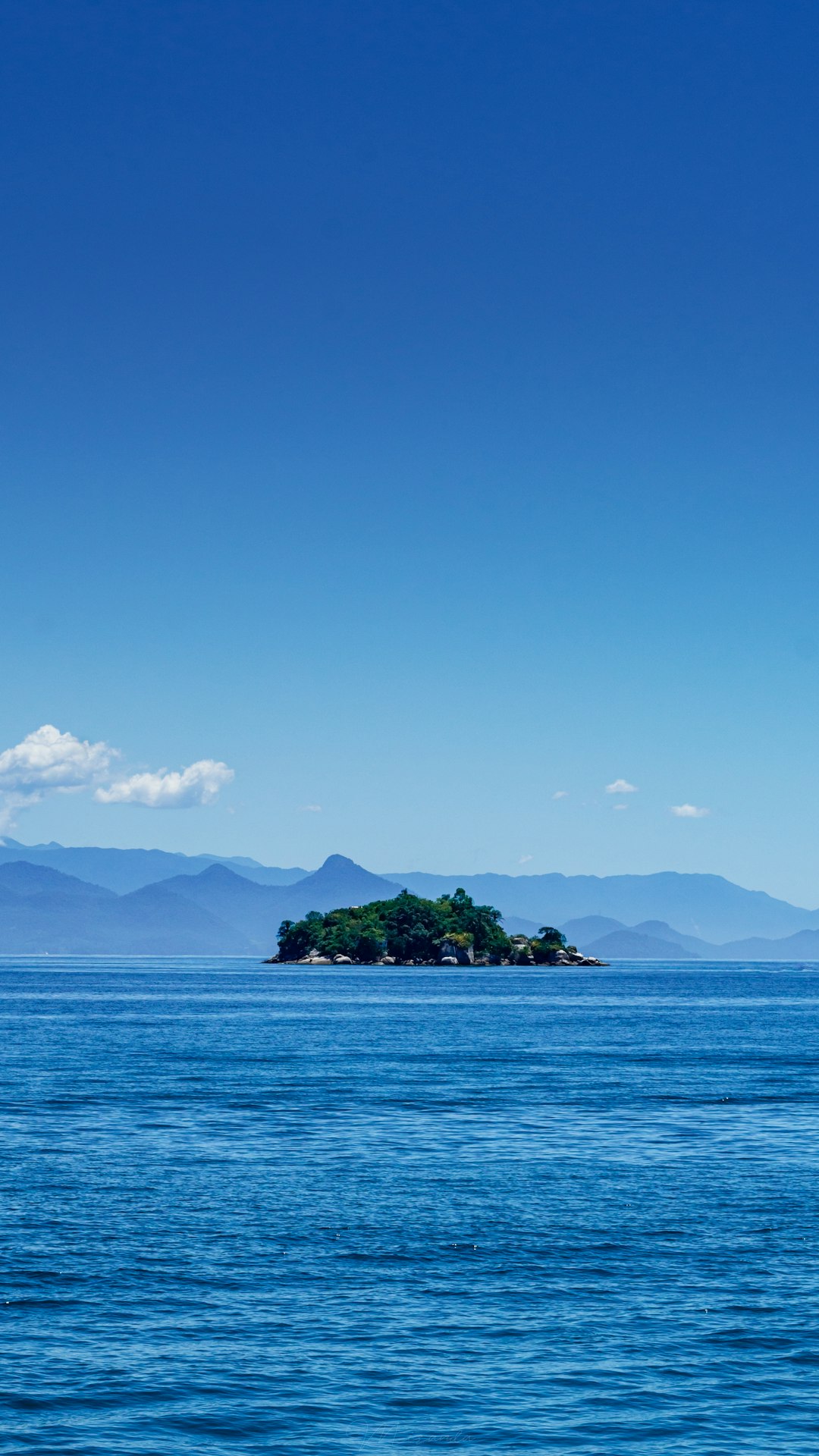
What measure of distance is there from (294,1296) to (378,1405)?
254 inches

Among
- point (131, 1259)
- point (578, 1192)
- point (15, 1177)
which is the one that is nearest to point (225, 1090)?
point (15, 1177)

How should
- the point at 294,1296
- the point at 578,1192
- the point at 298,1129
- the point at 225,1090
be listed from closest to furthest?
the point at 294,1296, the point at 578,1192, the point at 298,1129, the point at 225,1090

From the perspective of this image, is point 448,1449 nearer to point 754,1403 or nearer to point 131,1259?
point 754,1403

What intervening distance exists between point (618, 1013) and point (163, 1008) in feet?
165

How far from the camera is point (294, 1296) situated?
29766 millimetres

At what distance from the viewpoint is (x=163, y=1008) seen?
151 m

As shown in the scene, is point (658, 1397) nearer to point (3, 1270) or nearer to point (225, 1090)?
point (3, 1270)

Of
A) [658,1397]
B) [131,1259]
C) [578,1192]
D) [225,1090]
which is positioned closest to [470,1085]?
[225,1090]

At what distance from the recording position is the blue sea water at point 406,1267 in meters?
23.4

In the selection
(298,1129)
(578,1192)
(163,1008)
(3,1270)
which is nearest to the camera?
(3,1270)

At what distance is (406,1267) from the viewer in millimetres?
32406

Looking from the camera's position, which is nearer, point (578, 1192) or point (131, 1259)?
point (131, 1259)

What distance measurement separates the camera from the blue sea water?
76.6 ft

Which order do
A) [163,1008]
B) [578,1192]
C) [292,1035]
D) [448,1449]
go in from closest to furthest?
[448,1449] < [578,1192] < [292,1035] < [163,1008]
